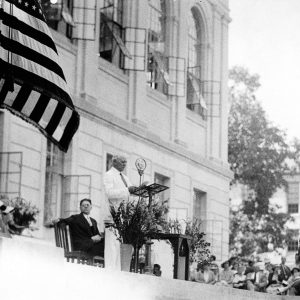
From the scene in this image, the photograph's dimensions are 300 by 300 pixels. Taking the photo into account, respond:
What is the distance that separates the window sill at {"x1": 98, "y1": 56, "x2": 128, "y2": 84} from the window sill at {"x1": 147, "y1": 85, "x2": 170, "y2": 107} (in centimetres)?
139

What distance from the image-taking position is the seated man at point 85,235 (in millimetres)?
13234

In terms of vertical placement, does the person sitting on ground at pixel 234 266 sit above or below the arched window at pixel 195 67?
below

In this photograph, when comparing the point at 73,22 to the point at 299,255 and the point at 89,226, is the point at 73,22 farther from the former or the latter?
the point at 89,226

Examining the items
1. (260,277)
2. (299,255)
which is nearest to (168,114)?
(260,277)

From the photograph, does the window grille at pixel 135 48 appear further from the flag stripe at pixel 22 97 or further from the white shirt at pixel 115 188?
the white shirt at pixel 115 188

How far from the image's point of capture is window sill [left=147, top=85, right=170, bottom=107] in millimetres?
26328

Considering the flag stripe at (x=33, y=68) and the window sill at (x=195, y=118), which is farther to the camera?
the window sill at (x=195, y=118)

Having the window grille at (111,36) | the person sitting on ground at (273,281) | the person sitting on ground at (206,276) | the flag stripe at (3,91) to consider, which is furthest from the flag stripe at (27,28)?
the window grille at (111,36)

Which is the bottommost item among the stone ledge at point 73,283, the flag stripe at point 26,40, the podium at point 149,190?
the stone ledge at point 73,283

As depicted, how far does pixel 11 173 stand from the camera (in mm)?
19359

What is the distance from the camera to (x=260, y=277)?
20.5 meters

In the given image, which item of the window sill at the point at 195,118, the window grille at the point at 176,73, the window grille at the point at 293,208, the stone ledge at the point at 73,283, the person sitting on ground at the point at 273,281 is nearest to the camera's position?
the stone ledge at the point at 73,283

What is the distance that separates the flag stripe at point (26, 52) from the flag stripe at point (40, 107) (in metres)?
0.60

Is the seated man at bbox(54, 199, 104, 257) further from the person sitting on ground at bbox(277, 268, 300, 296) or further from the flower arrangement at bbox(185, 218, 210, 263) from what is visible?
the person sitting on ground at bbox(277, 268, 300, 296)
